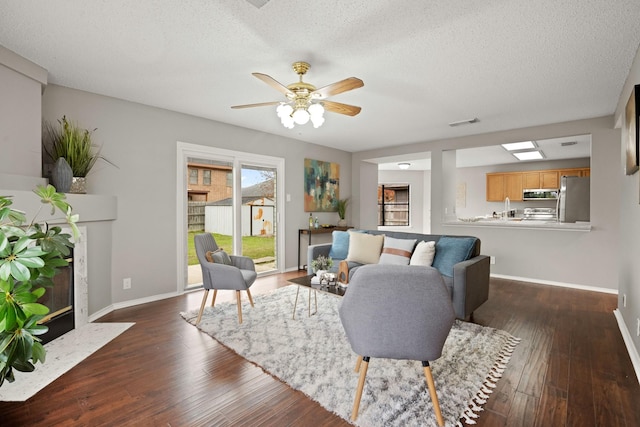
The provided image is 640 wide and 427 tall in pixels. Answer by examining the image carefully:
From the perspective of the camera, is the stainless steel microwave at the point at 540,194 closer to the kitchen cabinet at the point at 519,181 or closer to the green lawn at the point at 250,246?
the kitchen cabinet at the point at 519,181

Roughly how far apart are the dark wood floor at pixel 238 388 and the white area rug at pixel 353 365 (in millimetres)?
88

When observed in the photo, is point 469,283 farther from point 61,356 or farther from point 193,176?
point 193,176

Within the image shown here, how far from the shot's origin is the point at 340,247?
4449mm

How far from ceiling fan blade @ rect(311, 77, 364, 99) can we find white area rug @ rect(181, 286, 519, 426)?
6.94 ft

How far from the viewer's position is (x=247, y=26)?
2162 millimetres

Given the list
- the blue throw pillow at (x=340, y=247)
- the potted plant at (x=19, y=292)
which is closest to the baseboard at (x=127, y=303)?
the blue throw pillow at (x=340, y=247)

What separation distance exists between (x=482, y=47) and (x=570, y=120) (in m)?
3.12

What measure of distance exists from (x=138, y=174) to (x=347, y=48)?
9.58 ft

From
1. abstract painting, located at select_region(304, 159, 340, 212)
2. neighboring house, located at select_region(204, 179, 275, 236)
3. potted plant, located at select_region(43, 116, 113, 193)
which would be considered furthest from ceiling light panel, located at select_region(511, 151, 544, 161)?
potted plant, located at select_region(43, 116, 113, 193)

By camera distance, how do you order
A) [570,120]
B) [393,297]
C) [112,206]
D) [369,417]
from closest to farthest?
[393,297] → [369,417] → [112,206] → [570,120]

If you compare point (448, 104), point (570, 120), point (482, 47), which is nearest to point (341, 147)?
point (448, 104)

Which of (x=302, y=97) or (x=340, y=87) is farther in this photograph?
(x=302, y=97)

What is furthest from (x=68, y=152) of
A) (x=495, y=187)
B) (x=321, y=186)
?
(x=495, y=187)

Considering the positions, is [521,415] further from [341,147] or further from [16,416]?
[341,147]
